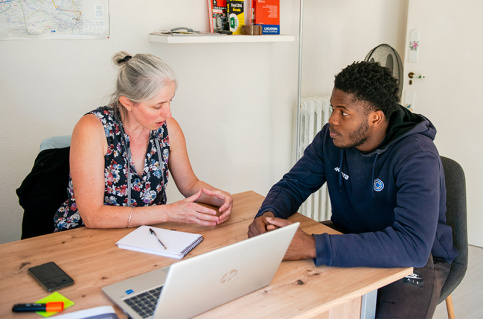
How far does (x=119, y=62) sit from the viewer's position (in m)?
1.79

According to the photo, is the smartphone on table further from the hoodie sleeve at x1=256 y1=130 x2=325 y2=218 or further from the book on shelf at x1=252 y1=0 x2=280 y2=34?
the book on shelf at x1=252 y1=0 x2=280 y2=34

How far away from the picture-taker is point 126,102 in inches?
68.4

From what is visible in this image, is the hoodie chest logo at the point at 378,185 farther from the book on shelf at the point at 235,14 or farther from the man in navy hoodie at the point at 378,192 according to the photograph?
the book on shelf at the point at 235,14

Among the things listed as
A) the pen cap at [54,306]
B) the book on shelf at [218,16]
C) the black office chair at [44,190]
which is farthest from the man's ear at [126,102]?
the book on shelf at [218,16]

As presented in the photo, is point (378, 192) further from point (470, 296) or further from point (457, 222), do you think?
point (470, 296)

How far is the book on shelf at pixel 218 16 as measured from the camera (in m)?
2.57

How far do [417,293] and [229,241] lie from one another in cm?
60

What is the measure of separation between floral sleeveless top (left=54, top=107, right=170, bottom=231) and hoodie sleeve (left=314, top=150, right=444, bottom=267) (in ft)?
2.45

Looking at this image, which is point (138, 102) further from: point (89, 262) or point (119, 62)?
point (89, 262)

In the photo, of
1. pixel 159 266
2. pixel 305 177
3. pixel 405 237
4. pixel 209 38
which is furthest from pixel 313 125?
pixel 159 266

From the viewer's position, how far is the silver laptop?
37.4 inches

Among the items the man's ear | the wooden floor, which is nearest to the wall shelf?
the man's ear

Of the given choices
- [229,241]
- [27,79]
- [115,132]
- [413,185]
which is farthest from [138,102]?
[413,185]

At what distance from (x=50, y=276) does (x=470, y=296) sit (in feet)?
7.18
